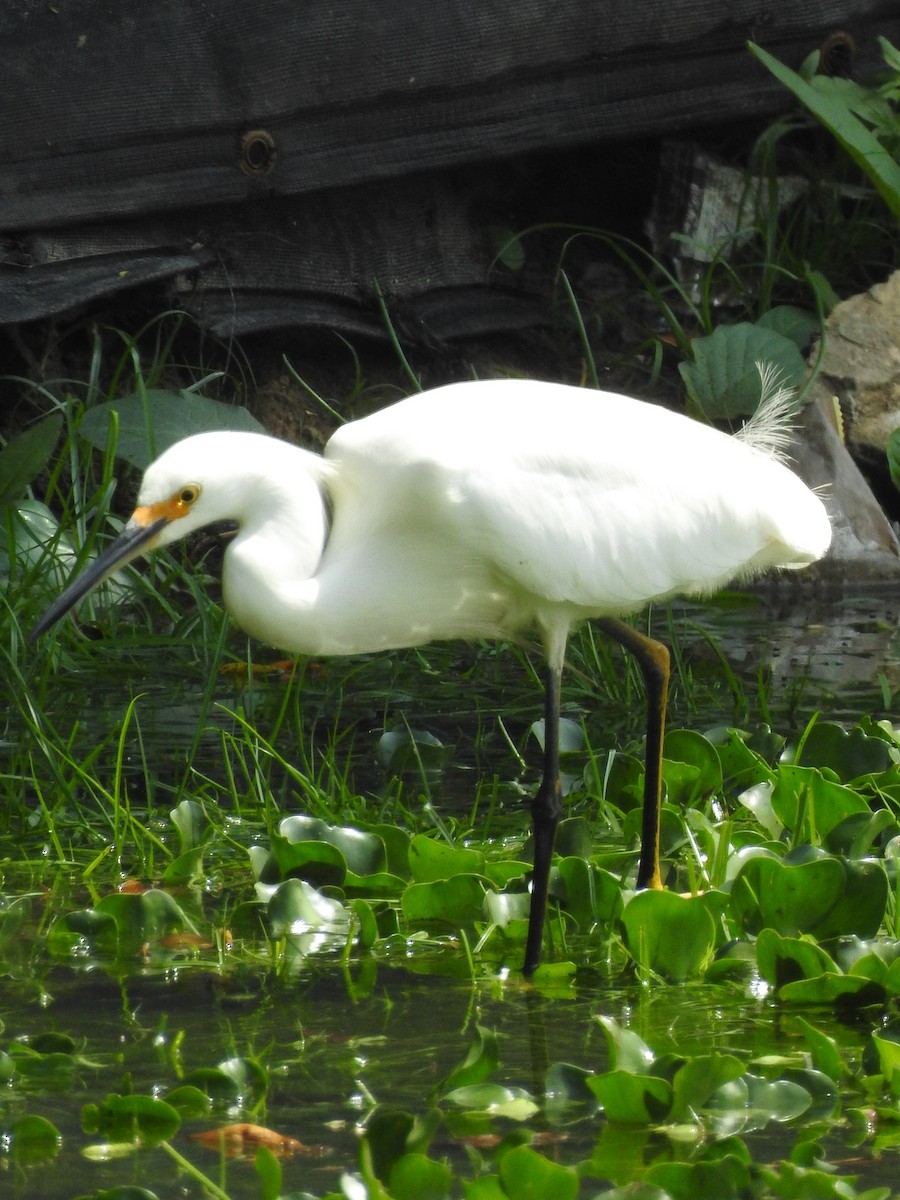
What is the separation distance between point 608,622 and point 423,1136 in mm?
1664

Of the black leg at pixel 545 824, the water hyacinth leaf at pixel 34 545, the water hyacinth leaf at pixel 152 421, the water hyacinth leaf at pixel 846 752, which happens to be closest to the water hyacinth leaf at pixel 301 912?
the black leg at pixel 545 824

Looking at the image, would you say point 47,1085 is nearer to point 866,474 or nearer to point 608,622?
point 608,622

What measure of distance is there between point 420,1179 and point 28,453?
2.68 meters

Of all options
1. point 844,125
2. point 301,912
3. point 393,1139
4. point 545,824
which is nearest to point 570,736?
point 545,824

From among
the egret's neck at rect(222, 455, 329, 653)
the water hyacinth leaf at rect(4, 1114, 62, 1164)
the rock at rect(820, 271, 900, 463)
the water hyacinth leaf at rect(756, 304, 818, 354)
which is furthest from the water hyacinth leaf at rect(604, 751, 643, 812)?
the rock at rect(820, 271, 900, 463)

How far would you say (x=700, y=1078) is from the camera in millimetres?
2203

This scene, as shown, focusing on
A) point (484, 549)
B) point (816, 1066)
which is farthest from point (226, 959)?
point (816, 1066)

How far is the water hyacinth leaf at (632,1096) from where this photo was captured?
2199 millimetres

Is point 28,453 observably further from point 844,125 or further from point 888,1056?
point 844,125

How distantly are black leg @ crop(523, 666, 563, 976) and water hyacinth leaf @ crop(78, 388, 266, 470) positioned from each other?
7.07 ft

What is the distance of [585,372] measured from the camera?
234 inches

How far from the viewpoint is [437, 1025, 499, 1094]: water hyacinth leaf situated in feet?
7.47

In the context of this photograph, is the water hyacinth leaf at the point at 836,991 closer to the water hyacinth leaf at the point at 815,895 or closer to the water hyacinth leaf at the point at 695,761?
the water hyacinth leaf at the point at 815,895

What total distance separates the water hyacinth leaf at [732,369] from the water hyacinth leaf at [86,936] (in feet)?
10.6
